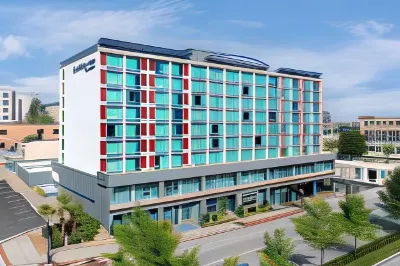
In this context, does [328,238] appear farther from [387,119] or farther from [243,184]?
[387,119]

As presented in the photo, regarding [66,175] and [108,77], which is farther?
[66,175]

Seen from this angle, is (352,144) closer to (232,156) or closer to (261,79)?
(261,79)

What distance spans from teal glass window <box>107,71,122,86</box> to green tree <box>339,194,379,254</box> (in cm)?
2578

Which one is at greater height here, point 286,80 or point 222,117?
point 286,80

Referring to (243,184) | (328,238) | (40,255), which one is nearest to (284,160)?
(243,184)

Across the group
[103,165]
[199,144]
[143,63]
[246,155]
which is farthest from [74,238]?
[246,155]

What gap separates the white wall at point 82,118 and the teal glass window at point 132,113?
324cm

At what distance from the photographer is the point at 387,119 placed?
396ft

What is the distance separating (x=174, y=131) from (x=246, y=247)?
15866 millimetres

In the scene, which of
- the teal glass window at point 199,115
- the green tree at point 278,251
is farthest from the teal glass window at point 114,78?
the green tree at point 278,251

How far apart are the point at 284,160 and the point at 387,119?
275 ft

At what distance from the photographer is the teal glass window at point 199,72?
4450 cm

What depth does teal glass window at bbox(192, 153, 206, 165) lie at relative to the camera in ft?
148

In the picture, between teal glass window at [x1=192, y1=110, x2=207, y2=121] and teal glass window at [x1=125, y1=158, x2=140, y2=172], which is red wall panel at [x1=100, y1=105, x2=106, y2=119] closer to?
teal glass window at [x1=125, y1=158, x2=140, y2=172]
